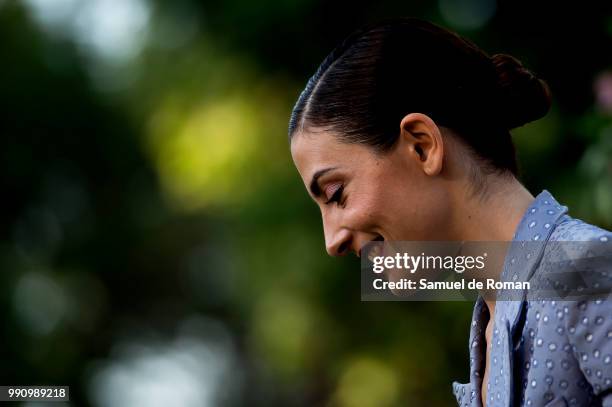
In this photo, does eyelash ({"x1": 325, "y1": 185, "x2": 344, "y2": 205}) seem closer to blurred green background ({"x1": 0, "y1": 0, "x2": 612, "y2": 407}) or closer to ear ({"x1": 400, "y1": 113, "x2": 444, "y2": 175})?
ear ({"x1": 400, "y1": 113, "x2": 444, "y2": 175})

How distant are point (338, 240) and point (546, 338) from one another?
512 millimetres

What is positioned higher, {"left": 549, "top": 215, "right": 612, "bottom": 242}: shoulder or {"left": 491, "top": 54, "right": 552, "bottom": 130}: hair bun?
{"left": 491, "top": 54, "right": 552, "bottom": 130}: hair bun

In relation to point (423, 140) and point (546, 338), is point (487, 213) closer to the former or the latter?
point (423, 140)

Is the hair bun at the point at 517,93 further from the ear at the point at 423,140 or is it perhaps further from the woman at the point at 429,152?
the ear at the point at 423,140

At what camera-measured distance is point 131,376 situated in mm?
15312

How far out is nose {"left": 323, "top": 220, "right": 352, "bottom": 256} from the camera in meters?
2.36

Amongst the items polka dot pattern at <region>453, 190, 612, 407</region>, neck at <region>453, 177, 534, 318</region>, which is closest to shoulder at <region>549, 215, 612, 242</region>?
polka dot pattern at <region>453, 190, 612, 407</region>

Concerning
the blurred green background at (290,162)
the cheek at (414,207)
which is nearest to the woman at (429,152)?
the cheek at (414,207)

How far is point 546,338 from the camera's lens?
6.70ft

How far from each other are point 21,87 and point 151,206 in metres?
2.42

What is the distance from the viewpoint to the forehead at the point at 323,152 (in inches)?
91.6

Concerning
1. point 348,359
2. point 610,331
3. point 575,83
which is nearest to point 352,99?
point 610,331

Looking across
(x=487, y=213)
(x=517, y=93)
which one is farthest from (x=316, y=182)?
(x=517, y=93)

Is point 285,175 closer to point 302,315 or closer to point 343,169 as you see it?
point 302,315
